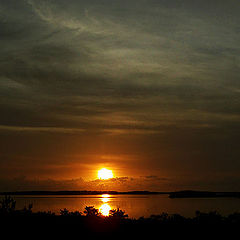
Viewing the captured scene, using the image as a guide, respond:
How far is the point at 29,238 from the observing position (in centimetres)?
1850

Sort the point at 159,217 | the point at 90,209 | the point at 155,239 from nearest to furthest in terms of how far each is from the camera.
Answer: the point at 155,239
the point at 159,217
the point at 90,209

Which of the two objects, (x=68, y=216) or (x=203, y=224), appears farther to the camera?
(x=68, y=216)

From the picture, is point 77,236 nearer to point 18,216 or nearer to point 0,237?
point 0,237

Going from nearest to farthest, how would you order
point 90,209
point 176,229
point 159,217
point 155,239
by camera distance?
point 155,239, point 176,229, point 159,217, point 90,209

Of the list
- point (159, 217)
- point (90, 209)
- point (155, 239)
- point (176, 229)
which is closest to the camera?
point (155, 239)

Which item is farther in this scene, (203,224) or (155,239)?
(203,224)

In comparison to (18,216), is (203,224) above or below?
below

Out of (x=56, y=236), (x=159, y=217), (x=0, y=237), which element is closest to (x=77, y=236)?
(x=56, y=236)

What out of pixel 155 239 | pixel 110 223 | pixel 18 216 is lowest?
pixel 155 239

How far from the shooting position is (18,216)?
77.5 feet

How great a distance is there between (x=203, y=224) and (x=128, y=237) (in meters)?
4.27

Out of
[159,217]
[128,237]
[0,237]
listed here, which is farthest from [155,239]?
[0,237]

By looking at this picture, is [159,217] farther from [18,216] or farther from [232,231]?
[18,216]

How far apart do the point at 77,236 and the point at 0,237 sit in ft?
10.9
